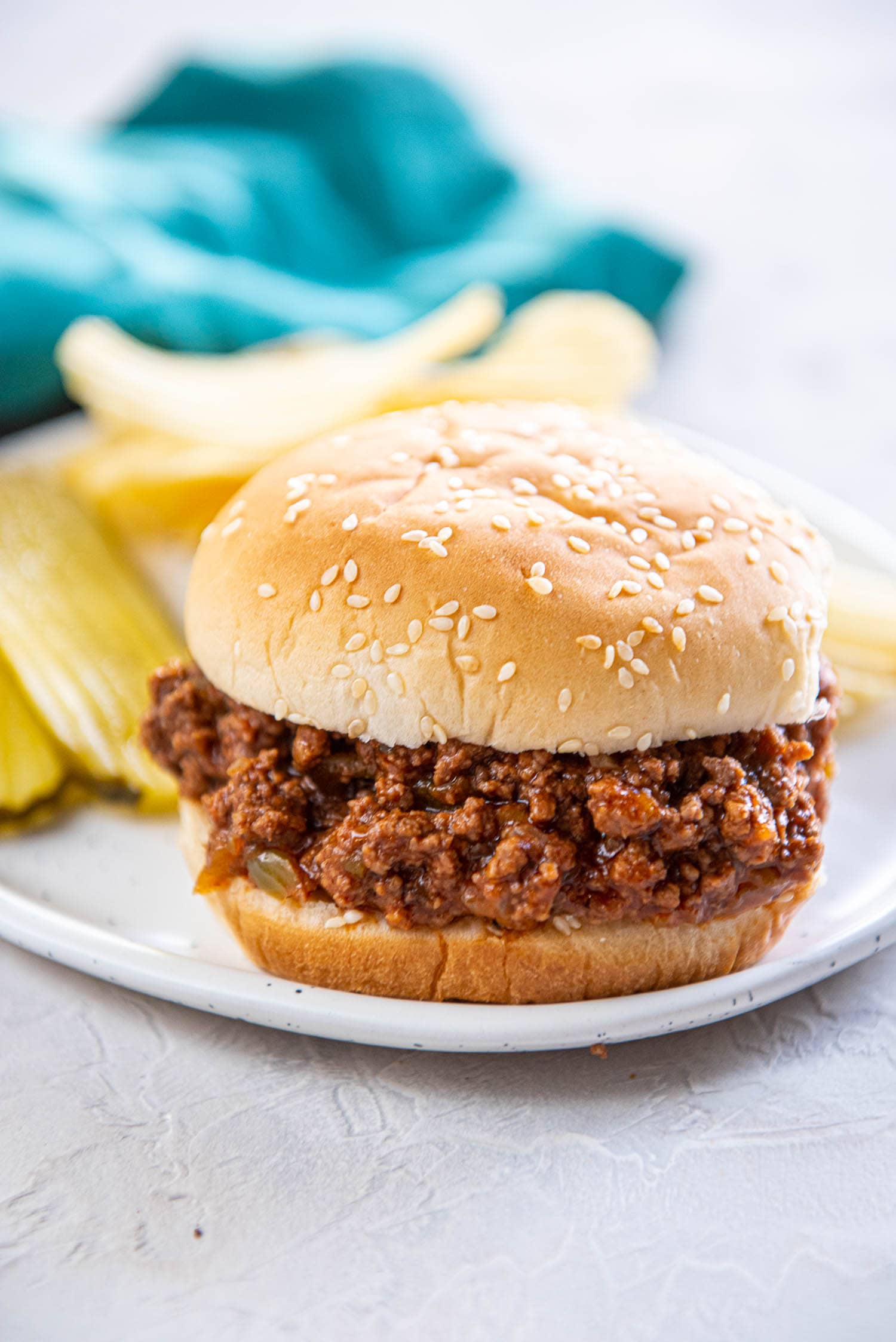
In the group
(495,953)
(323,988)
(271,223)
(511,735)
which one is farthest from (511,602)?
(271,223)

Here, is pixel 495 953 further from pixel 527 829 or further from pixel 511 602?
pixel 511 602

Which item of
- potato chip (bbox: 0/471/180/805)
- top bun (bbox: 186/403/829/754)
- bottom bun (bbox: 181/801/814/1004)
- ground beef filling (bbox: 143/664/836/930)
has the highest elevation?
top bun (bbox: 186/403/829/754)

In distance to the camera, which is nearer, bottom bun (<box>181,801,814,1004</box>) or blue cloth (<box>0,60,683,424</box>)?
bottom bun (<box>181,801,814,1004</box>)

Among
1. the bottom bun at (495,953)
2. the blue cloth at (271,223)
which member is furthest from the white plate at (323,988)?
the blue cloth at (271,223)

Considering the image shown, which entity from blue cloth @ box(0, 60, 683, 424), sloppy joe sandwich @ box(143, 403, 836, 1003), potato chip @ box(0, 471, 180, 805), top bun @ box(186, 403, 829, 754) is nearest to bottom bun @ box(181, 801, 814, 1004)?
sloppy joe sandwich @ box(143, 403, 836, 1003)

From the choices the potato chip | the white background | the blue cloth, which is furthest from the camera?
the blue cloth

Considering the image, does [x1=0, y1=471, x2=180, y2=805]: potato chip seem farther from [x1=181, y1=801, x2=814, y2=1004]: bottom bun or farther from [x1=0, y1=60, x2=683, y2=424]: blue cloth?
[x1=0, y1=60, x2=683, y2=424]: blue cloth

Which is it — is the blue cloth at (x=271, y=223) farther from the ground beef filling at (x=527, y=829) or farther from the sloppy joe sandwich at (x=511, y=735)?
the ground beef filling at (x=527, y=829)
